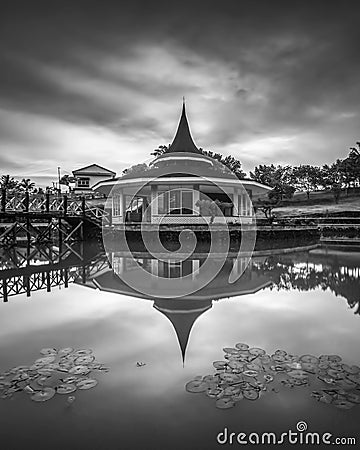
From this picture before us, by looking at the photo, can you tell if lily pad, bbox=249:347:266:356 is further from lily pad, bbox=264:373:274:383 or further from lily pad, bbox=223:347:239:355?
lily pad, bbox=264:373:274:383

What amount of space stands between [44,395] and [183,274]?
22.8ft

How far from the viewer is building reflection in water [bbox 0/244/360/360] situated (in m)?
6.90

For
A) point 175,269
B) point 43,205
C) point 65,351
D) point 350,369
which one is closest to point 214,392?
point 350,369

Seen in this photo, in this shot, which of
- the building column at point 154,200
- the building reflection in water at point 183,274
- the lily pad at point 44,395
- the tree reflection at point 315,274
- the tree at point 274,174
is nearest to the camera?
the lily pad at point 44,395

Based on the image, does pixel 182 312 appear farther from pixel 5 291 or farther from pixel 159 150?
pixel 159 150

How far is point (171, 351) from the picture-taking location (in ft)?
14.5

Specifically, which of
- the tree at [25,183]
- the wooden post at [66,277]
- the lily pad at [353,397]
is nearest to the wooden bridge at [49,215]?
the wooden post at [66,277]

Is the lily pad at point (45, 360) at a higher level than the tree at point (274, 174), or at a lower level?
lower

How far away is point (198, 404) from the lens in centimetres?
312

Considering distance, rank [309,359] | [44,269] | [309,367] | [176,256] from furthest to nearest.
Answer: [176,256]
[44,269]
[309,359]
[309,367]

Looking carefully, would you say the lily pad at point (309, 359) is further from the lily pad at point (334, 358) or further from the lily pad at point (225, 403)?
the lily pad at point (225, 403)

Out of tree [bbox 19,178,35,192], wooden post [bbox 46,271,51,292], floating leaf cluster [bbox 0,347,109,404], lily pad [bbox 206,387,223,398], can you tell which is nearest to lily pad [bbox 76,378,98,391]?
floating leaf cluster [bbox 0,347,109,404]

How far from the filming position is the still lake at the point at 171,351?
277cm

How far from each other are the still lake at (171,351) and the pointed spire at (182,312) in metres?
0.02
